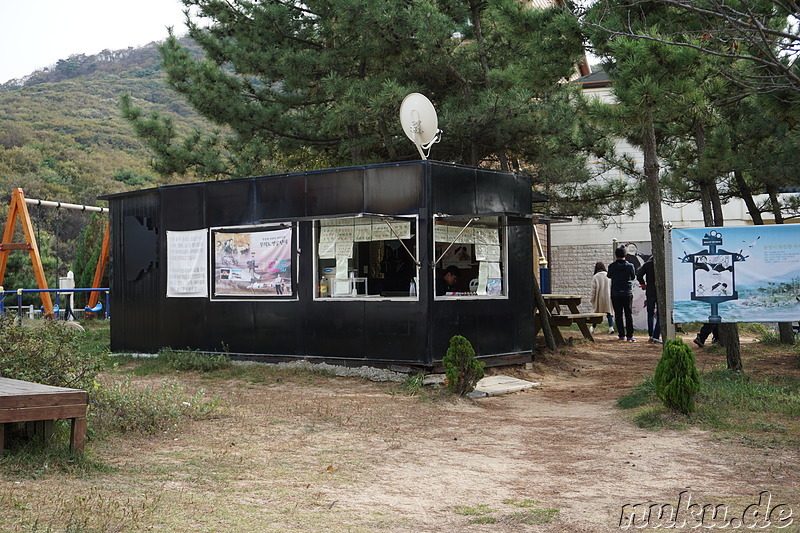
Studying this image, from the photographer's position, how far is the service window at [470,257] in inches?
492

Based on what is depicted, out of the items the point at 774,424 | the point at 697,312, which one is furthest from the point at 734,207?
the point at 774,424

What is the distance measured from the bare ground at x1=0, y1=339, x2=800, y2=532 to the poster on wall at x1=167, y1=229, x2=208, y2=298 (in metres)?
3.90

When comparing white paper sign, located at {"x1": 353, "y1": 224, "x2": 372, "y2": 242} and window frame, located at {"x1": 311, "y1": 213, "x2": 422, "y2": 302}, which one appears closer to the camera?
window frame, located at {"x1": 311, "y1": 213, "x2": 422, "y2": 302}

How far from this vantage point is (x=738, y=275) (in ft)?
34.9

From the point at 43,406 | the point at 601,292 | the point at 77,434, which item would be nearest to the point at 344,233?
the point at 77,434

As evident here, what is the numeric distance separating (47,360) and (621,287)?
13907 mm

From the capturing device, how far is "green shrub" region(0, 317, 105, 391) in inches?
310

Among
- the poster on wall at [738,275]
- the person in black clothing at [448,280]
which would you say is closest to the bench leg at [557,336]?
the person in black clothing at [448,280]

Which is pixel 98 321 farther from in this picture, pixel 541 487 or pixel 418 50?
pixel 541 487

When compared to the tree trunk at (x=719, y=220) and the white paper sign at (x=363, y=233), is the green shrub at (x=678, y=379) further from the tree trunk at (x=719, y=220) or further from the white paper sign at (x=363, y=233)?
the white paper sign at (x=363, y=233)

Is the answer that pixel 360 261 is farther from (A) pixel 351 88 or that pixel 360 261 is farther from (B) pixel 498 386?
(A) pixel 351 88

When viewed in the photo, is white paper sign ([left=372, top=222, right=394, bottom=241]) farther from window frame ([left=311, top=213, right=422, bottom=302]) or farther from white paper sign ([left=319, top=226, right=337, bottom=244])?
white paper sign ([left=319, top=226, right=337, bottom=244])

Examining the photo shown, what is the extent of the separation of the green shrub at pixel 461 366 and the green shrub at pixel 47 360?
4468 mm

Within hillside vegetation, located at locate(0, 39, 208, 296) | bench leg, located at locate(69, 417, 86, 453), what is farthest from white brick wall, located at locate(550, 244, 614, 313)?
bench leg, located at locate(69, 417, 86, 453)
